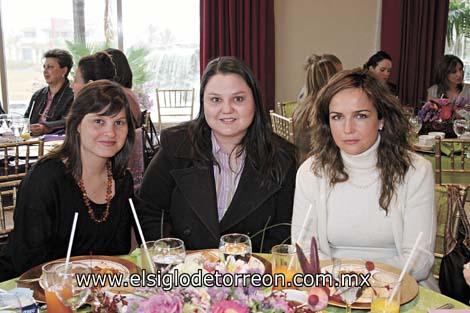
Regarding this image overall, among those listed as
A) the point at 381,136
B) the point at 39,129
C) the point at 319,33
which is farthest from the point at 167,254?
the point at 319,33

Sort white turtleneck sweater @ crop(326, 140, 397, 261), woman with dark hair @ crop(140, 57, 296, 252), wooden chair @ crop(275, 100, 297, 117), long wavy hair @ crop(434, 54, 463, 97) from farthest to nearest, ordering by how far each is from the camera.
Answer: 1. wooden chair @ crop(275, 100, 297, 117)
2. long wavy hair @ crop(434, 54, 463, 97)
3. woman with dark hair @ crop(140, 57, 296, 252)
4. white turtleneck sweater @ crop(326, 140, 397, 261)

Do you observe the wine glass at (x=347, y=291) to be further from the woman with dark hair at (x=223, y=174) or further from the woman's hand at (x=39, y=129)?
the woman's hand at (x=39, y=129)

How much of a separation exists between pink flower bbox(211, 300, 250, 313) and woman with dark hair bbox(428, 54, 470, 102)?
15.0 ft

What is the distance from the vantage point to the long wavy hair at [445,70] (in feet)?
16.8

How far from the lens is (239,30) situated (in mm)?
5926

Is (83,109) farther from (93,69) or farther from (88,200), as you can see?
(93,69)

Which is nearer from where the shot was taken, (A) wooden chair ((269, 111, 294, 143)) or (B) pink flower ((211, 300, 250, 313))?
(B) pink flower ((211, 300, 250, 313))

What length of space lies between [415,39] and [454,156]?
3.21 metres

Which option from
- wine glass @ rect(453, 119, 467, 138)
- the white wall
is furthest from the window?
wine glass @ rect(453, 119, 467, 138)

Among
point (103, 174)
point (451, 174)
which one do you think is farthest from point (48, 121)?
point (451, 174)

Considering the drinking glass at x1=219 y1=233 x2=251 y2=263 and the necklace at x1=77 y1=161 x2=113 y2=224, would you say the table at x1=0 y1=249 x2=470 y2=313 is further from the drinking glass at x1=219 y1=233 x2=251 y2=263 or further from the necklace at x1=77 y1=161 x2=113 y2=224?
the necklace at x1=77 y1=161 x2=113 y2=224

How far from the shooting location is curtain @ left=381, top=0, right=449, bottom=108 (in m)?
6.05

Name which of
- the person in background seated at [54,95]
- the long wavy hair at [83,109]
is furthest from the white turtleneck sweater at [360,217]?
the person in background seated at [54,95]

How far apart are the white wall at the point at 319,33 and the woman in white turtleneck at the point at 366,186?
420 cm
